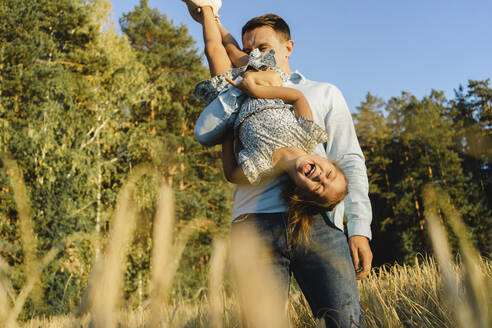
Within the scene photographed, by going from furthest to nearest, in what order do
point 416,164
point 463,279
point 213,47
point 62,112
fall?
point 416,164 < point 62,112 < point 213,47 < point 463,279

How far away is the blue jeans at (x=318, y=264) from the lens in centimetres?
143

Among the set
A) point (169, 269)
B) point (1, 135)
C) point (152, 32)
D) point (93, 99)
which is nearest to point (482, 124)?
point (152, 32)

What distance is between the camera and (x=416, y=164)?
2533 centimetres

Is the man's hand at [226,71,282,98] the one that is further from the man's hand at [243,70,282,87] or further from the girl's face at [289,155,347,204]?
the girl's face at [289,155,347,204]

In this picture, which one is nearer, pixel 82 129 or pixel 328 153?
pixel 328 153

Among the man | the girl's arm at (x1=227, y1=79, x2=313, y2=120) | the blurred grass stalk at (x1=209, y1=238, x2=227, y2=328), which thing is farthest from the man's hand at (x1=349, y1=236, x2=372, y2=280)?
the blurred grass stalk at (x1=209, y1=238, x2=227, y2=328)

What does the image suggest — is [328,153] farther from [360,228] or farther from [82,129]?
[82,129]

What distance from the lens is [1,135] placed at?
393 inches

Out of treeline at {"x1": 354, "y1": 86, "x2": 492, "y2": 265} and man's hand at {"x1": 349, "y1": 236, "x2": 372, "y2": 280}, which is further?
treeline at {"x1": 354, "y1": 86, "x2": 492, "y2": 265}

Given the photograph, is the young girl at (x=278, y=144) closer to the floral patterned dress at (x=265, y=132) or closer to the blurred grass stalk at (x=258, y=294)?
the floral patterned dress at (x=265, y=132)

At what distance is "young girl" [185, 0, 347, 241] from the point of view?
1567mm

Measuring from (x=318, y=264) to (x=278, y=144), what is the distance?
55 centimetres

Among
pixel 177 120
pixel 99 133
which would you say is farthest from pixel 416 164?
pixel 99 133

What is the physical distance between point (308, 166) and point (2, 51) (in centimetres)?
1249
